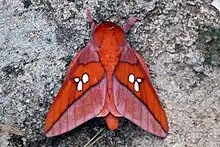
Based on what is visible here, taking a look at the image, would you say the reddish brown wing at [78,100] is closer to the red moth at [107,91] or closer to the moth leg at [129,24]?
the red moth at [107,91]

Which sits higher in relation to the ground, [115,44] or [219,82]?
[115,44]

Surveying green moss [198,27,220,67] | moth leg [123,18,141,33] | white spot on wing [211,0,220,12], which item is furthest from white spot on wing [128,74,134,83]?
white spot on wing [211,0,220,12]

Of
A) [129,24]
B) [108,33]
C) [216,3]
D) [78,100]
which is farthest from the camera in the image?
[216,3]

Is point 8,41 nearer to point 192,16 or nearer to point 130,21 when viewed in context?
point 130,21

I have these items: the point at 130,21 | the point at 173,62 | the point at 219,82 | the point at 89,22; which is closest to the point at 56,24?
the point at 89,22

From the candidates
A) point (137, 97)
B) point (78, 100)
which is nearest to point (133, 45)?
point (137, 97)

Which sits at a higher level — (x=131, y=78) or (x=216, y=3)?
(x=216, y=3)

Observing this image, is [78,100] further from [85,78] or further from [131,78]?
[131,78]
